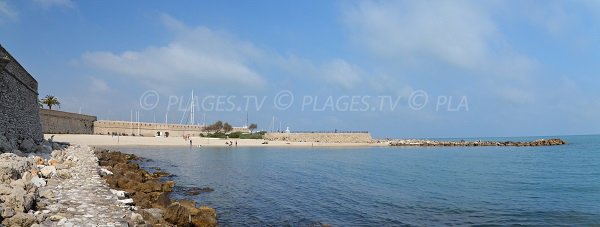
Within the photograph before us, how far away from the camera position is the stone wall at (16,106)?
2277 centimetres

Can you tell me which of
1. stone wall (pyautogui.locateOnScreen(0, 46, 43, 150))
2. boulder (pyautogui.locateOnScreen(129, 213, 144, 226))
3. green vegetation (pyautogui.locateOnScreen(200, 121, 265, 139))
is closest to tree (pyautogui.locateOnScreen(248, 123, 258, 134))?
green vegetation (pyautogui.locateOnScreen(200, 121, 265, 139))

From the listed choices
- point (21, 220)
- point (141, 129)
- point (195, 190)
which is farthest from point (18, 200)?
point (141, 129)

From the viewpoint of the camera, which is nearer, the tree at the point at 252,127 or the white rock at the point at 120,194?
the white rock at the point at 120,194

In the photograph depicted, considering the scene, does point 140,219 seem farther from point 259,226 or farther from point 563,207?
point 563,207

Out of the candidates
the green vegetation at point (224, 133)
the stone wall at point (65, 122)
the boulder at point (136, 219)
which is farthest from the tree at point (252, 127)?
the boulder at point (136, 219)

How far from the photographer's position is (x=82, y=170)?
20.0 metres

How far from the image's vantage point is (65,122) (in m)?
68.8

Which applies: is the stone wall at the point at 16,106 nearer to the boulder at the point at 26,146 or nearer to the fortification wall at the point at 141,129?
the boulder at the point at 26,146

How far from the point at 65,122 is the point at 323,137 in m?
60.1

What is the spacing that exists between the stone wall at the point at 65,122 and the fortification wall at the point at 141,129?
8.58 feet

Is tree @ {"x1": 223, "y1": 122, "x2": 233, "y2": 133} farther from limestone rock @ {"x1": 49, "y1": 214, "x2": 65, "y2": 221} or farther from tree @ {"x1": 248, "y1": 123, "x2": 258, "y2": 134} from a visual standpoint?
limestone rock @ {"x1": 49, "y1": 214, "x2": 65, "y2": 221}

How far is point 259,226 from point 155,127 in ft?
294

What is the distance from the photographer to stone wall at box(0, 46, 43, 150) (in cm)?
2277

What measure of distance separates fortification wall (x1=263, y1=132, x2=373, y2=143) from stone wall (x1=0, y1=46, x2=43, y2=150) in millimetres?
74250
